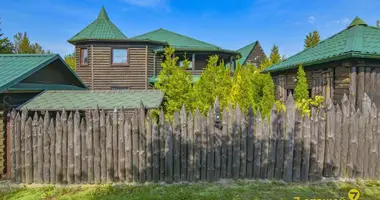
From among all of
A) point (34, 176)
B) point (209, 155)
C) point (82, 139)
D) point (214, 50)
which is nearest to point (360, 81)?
point (209, 155)

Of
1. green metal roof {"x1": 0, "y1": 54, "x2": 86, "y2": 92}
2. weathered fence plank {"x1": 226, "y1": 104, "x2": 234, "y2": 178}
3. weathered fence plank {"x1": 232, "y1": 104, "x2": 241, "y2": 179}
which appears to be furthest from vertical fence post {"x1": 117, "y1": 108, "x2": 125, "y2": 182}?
green metal roof {"x1": 0, "y1": 54, "x2": 86, "y2": 92}

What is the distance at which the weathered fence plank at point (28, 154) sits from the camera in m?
5.17

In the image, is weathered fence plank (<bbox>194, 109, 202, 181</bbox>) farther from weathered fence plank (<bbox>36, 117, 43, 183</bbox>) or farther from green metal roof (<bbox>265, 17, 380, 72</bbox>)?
green metal roof (<bbox>265, 17, 380, 72</bbox>)

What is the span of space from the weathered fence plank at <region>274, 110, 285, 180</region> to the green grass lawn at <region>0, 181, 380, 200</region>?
0.28 m

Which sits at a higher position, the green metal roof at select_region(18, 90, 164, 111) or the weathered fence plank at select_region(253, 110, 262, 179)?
the green metal roof at select_region(18, 90, 164, 111)

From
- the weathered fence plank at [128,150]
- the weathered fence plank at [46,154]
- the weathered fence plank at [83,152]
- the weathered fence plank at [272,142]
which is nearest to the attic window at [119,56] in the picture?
the weathered fence plank at [46,154]

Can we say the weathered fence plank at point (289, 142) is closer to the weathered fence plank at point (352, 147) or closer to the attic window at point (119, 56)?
the weathered fence plank at point (352, 147)

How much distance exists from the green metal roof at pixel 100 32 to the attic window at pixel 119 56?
0.99m

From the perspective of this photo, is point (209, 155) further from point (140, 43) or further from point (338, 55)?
point (140, 43)

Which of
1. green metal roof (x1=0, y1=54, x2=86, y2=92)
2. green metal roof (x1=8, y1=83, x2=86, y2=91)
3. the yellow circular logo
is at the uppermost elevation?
green metal roof (x1=0, y1=54, x2=86, y2=92)

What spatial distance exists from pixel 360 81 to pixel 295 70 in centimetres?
353

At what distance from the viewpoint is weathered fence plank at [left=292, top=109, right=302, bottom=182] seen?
5.27m

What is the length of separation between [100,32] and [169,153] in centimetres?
1614

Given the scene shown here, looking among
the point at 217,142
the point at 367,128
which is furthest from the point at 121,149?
the point at 367,128
